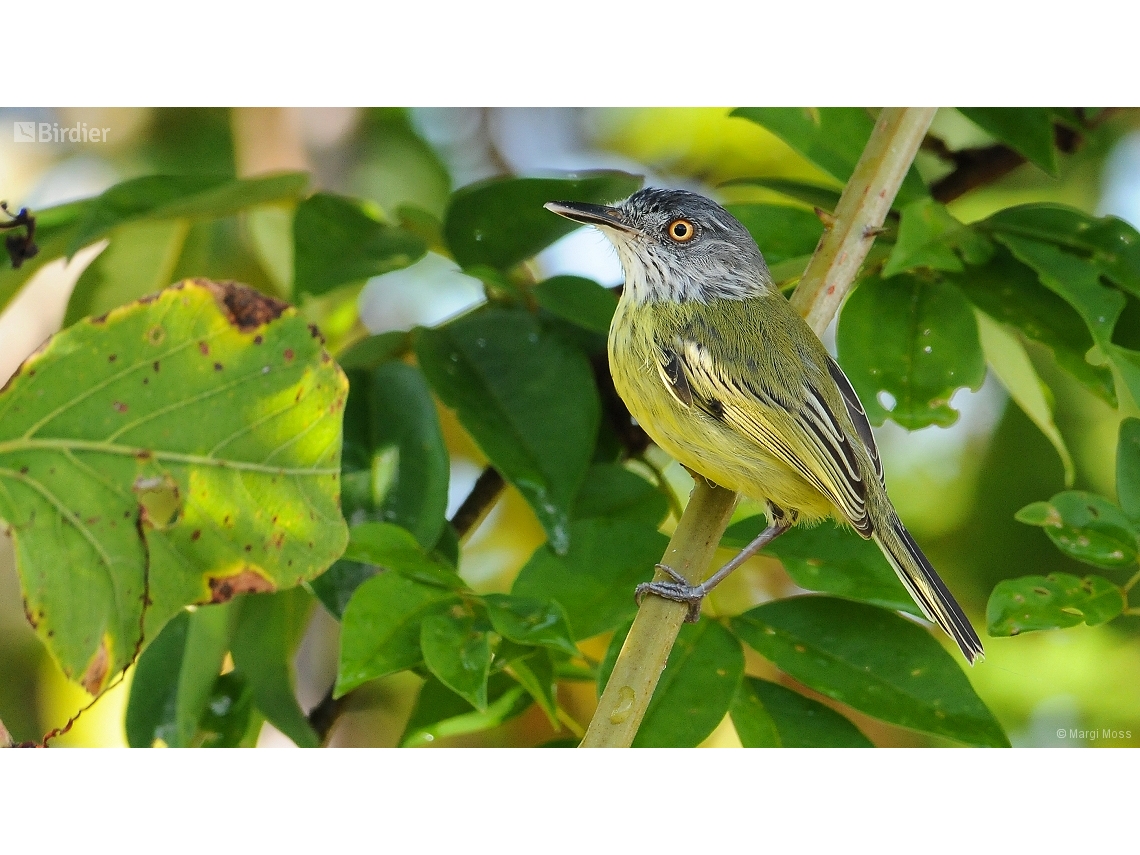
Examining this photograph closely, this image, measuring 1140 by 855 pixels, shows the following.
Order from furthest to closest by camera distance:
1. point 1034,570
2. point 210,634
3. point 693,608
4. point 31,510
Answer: point 1034,570
point 210,634
point 693,608
point 31,510

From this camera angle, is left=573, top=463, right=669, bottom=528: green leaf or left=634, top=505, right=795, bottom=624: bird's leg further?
left=573, top=463, right=669, bottom=528: green leaf

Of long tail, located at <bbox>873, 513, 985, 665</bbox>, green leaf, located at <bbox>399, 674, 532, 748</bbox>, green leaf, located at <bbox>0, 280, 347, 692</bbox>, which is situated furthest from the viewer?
green leaf, located at <bbox>399, 674, 532, 748</bbox>

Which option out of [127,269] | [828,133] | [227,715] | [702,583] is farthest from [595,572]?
[127,269]

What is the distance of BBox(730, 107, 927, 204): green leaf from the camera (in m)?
1.07

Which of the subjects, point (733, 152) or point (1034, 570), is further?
point (733, 152)

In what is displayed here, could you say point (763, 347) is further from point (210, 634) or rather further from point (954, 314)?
point (210, 634)

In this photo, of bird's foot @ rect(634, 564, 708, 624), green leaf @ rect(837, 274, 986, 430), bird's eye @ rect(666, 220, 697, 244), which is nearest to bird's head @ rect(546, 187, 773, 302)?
bird's eye @ rect(666, 220, 697, 244)

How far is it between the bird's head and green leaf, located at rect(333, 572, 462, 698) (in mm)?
380

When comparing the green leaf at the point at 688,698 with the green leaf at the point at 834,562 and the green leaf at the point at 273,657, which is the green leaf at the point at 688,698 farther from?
the green leaf at the point at 273,657

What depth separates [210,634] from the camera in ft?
3.49

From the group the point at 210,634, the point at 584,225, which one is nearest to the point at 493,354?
the point at 584,225

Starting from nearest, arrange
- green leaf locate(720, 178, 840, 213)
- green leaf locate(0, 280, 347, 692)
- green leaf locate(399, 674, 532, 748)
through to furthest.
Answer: green leaf locate(0, 280, 347, 692)
green leaf locate(399, 674, 532, 748)
green leaf locate(720, 178, 840, 213)

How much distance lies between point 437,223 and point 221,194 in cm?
23

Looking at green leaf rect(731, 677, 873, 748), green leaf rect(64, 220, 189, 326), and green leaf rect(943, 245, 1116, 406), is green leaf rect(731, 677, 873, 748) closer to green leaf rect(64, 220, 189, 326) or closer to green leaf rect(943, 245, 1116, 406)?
green leaf rect(943, 245, 1116, 406)
